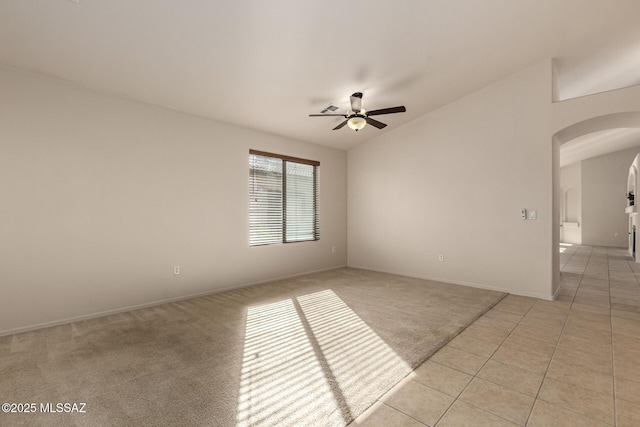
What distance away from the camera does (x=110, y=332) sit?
3.03 meters

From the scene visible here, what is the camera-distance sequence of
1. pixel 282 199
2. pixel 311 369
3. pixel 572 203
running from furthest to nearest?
pixel 572 203 → pixel 282 199 → pixel 311 369

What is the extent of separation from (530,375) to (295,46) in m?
3.68

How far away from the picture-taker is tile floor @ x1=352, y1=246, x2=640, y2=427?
1.73 metres

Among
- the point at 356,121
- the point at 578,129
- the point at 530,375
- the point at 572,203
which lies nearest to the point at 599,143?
the point at 572,203

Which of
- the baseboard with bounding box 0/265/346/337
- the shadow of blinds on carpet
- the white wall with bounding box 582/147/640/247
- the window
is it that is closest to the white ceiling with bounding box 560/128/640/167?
the white wall with bounding box 582/147/640/247

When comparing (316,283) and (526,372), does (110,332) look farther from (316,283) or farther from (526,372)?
(526,372)

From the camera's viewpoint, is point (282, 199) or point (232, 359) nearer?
point (232, 359)

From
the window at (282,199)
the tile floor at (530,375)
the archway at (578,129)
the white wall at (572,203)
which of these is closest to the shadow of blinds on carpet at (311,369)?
the tile floor at (530,375)

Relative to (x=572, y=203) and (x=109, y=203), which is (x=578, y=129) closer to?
(x=109, y=203)

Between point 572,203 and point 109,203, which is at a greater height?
point 572,203

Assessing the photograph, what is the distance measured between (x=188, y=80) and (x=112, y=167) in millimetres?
1434

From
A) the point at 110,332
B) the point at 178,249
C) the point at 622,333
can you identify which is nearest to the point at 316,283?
the point at 178,249

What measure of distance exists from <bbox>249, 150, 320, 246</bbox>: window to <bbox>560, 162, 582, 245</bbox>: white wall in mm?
10984

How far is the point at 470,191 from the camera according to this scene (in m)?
4.85
